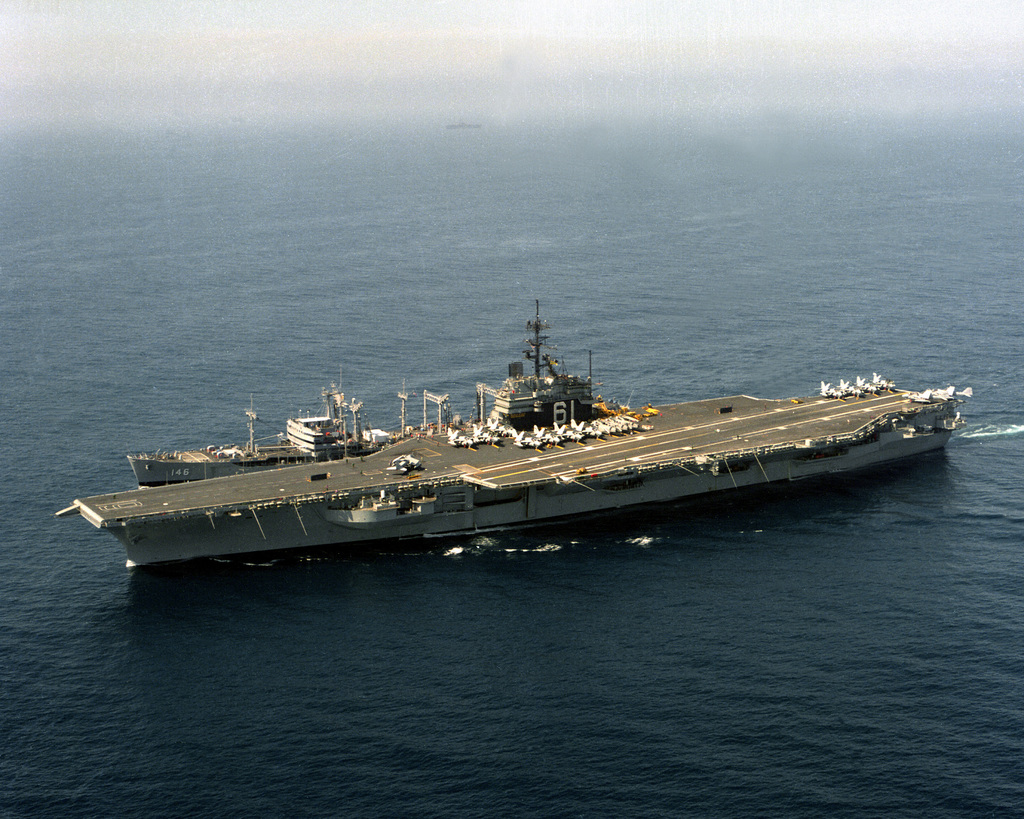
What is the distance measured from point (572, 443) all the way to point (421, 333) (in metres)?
31.5

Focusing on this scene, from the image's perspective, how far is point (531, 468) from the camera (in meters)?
65.2

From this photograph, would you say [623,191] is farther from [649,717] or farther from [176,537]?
[649,717]

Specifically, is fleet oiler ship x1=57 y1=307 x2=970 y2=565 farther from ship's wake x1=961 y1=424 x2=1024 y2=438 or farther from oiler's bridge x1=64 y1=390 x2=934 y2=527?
ship's wake x1=961 y1=424 x2=1024 y2=438

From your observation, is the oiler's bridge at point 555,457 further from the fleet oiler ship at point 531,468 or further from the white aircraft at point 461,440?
the white aircraft at point 461,440

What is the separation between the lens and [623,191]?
600ft

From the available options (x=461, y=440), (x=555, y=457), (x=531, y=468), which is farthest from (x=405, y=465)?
(x=555, y=457)

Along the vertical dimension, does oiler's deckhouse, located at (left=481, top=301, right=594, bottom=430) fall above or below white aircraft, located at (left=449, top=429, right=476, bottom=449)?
Answer: above

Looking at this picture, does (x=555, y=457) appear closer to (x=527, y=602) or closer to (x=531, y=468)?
(x=531, y=468)

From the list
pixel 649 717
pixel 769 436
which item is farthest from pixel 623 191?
pixel 649 717

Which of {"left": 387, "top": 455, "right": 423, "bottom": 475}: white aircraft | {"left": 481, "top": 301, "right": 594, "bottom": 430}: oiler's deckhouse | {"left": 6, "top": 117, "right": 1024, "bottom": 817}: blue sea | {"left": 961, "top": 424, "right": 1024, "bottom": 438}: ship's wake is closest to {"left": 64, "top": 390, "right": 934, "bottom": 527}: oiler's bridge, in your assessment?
{"left": 387, "top": 455, "right": 423, "bottom": 475}: white aircraft

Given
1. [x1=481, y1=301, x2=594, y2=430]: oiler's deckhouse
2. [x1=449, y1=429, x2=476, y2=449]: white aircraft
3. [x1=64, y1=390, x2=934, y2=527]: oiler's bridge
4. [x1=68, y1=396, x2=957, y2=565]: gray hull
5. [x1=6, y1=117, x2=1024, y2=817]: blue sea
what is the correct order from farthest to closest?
[x1=481, y1=301, x2=594, y2=430]: oiler's deckhouse, [x1=449, y1=429, x2=476, y2=449]: white aircraft, [x1=64, y1=390, x2=934, y2=527]: oiler's bridge, [x1=68, y1=396, x2=957, y2=565]: gray hull, [x1=6, y1=117, x2=1024, y2=817]: blue sea

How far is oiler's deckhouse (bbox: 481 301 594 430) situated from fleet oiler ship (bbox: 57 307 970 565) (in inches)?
3.4

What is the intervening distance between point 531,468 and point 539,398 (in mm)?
7534

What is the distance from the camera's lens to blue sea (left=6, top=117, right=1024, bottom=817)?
4019 cm
